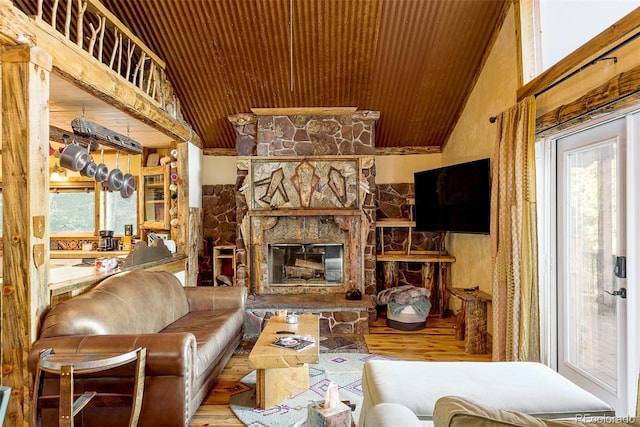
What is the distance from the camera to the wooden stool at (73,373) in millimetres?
1807

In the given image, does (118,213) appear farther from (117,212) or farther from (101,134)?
(101,134)

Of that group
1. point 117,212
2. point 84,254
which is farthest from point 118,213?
point 84,254

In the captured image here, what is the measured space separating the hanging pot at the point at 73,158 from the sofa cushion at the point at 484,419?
3.71m

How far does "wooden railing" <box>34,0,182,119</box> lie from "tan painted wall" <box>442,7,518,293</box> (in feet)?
12.3

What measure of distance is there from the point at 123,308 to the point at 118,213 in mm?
3697

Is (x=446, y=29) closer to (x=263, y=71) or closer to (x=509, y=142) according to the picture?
(x=509, y=142)

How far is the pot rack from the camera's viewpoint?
3466mm

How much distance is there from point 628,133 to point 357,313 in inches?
124

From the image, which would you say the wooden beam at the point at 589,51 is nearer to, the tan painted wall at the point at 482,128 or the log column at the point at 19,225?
the tan painted wall at the point at 482,128

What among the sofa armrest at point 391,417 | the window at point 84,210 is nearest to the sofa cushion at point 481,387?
the sofa armrest at point 391,417

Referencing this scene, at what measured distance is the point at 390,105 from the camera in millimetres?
5148

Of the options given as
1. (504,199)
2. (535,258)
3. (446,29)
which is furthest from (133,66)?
(535,258)

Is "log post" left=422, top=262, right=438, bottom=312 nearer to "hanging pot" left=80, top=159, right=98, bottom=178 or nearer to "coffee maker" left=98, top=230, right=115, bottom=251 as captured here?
"hanging pot" left=80, top=159, right=98, bottom=178

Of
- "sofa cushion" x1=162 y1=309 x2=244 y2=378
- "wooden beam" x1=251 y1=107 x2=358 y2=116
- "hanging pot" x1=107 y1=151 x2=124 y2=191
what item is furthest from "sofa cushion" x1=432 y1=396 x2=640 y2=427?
"wooden beam" x1=251 y1=107 x2=358 y2=116
